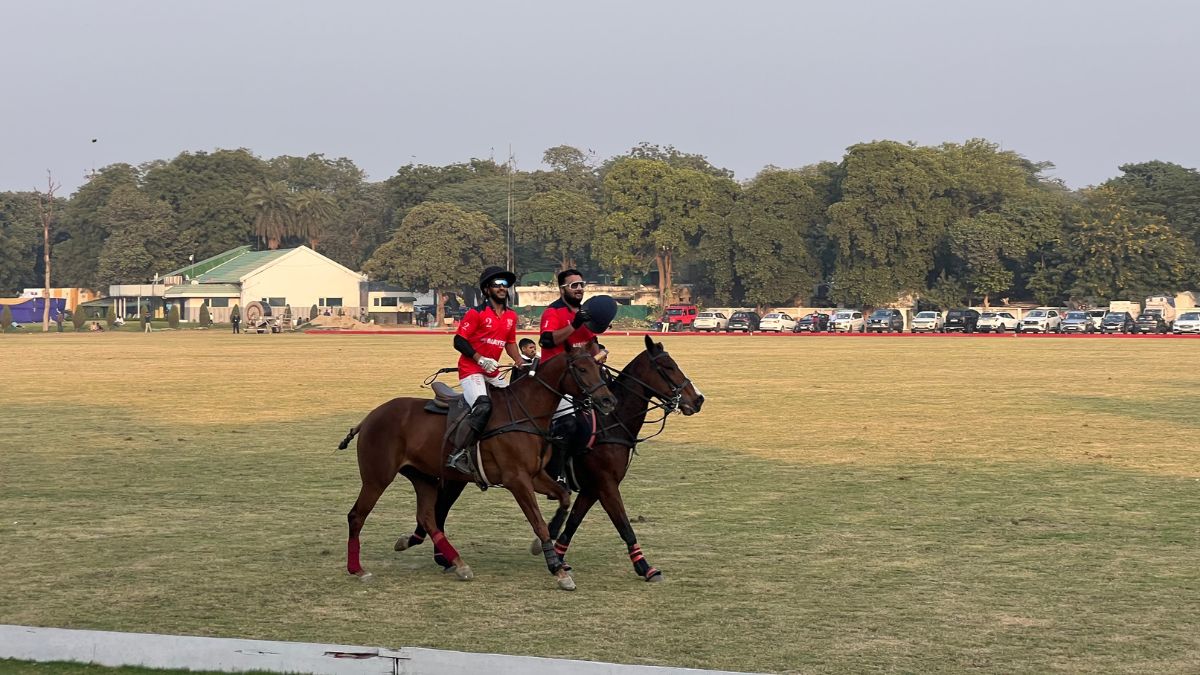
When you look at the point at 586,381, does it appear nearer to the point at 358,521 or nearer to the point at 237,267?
the point at 358,521

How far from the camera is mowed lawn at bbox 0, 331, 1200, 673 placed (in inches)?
347

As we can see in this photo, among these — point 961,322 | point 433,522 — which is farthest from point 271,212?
point 433,522

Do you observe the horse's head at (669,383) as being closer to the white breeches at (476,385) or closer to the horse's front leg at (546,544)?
the white breeches at (476,385)

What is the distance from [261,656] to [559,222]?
10484cm

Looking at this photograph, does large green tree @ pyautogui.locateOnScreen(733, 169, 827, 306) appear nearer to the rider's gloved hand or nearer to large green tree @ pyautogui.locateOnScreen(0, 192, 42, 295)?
large green tree @ pyautogui.locateOnScreen(0, 192, 42, 295)

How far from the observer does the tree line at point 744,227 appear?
95.2 m

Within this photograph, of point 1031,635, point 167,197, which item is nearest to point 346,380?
point 1031,635

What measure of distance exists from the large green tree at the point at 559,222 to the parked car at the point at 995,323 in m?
35.6

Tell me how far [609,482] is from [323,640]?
2864mm

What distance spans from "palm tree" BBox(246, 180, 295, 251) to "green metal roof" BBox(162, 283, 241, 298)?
17068 mm

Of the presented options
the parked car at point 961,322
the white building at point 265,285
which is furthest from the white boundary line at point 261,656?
the white building at point 265,285

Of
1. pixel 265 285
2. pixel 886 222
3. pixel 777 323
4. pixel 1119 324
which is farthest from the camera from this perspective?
pixel 265 285

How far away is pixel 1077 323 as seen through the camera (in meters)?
81.7

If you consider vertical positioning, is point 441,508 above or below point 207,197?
below
